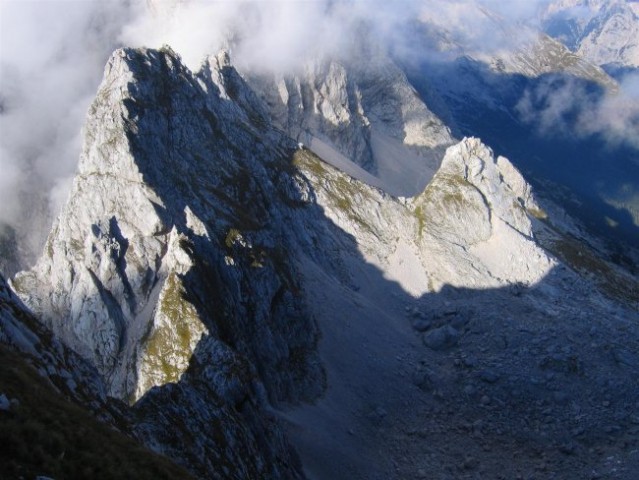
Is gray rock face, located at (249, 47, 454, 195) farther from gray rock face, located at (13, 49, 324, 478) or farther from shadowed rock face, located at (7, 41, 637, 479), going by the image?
gray rock face, located at (13, 49, 324, 478)

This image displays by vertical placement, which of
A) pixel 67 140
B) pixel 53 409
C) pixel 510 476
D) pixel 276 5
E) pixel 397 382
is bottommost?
pixel 510 476

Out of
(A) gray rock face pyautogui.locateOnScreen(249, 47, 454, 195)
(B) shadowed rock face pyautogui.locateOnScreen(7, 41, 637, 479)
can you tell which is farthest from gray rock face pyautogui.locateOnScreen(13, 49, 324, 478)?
(A) gray rock face pyautogui.locateOnScreen(249, 47, 454, 195)

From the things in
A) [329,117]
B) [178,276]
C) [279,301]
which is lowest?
[279,301]

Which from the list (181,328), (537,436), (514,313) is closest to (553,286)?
(514,313)

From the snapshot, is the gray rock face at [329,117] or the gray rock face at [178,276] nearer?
the gray rock face at [178,276]

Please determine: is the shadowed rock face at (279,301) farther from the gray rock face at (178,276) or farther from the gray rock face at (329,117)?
the gray rock face at (329,117)

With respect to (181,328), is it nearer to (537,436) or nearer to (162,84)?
(537,436)

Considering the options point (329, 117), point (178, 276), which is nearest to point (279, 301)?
point (178, 276)

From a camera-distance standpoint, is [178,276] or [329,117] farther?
[329,117]

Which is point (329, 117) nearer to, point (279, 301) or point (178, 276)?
point (279, 301)

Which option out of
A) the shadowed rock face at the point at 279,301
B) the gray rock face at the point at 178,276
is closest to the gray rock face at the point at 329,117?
the shadowed rock face at the point at 279,301

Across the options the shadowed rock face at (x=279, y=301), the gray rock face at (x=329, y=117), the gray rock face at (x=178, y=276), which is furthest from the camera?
the gray rock face at (x=329, y=117)
